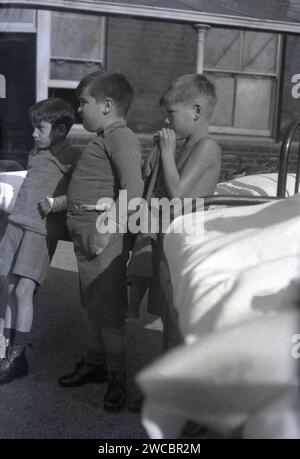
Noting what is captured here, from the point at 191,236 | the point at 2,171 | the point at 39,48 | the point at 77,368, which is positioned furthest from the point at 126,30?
the point at 191,236

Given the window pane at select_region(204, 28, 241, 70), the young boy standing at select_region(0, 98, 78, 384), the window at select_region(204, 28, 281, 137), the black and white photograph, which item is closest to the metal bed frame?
the black and white photograph

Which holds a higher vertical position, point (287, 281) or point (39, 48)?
point (39, 48)

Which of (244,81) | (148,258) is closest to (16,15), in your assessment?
(148,258)

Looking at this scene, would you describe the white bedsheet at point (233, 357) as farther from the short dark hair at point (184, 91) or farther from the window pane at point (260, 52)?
the window pane at point (260, 52)

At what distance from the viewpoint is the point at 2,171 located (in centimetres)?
217

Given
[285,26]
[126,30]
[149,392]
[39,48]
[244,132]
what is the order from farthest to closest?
[126,30] < [39,48] < [244,132] < [285,26] < [149,392]

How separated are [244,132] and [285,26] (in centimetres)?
132

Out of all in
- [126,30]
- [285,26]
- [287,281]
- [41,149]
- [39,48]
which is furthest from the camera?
[126,30]

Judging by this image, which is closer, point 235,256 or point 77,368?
point 235,256

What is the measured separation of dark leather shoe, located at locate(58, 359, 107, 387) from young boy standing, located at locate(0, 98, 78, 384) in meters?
0.17

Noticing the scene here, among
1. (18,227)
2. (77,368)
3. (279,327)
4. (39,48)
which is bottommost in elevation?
(77,368)

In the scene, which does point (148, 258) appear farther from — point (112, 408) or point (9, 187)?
point (9, 187)

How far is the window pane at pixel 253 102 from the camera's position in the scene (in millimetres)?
3291

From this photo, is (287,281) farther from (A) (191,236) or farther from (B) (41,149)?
(B) (41,149)
